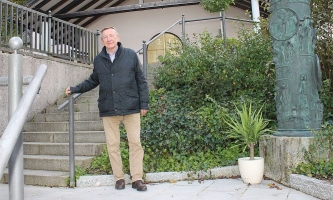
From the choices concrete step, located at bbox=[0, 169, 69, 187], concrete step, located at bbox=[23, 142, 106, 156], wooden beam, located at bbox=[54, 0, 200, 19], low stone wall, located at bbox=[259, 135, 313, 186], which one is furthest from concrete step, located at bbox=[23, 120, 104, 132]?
wooden beam, located at bbox=[54, 0, 200, 19]

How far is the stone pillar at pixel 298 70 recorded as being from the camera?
342 cm

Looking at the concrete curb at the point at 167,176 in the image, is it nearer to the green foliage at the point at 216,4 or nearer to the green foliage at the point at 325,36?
the green foliage at the point at 325,36

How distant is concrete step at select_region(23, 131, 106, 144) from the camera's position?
455cm

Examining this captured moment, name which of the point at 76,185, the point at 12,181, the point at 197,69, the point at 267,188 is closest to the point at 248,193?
the point at 267,188

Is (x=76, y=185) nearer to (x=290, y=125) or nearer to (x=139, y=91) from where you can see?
(x=139, y=91)

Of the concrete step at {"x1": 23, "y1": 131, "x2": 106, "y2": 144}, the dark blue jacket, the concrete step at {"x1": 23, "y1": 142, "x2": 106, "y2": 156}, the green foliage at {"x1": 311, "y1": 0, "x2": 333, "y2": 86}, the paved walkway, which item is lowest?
the paved walkway

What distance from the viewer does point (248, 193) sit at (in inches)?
121

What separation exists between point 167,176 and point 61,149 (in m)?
1.64

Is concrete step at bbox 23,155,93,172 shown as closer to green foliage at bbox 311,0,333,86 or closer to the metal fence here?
the metal fence

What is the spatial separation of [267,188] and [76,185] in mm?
2093

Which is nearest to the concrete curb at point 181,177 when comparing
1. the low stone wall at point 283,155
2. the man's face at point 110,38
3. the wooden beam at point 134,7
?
the low stone wall at point 283,155

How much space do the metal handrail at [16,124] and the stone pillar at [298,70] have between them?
109 inches

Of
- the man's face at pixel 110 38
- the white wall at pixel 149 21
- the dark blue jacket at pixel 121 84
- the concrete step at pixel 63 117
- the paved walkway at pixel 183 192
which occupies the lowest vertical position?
the paved walkway at pixel 183 192

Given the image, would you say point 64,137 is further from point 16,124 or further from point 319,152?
point 16,124
